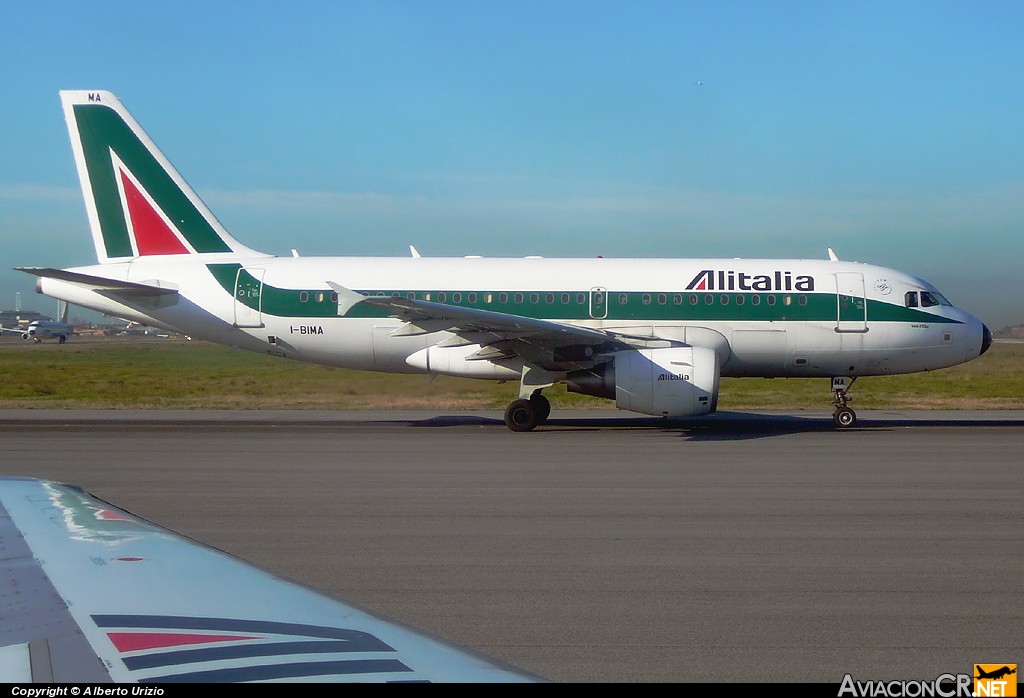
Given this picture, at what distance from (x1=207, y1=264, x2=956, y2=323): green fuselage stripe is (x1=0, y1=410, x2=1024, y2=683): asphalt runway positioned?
2.64 m

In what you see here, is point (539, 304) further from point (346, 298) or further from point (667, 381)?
point (346, 298)

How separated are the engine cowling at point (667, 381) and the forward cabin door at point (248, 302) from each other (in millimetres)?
6887

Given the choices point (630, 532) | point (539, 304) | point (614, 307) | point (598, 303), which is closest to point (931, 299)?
point (614, 307)

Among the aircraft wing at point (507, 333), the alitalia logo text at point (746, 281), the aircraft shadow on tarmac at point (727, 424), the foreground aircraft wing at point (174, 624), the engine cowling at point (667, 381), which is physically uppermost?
the alitalia logo text at point (746, 281)

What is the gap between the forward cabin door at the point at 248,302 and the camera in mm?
18281

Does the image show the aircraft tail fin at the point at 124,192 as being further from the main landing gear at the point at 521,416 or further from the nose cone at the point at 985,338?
the nose cone at the point at 985,338

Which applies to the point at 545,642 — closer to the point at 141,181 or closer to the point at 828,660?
the point at 828,660

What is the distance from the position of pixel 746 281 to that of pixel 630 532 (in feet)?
36.6

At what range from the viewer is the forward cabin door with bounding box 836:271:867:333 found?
712 inches

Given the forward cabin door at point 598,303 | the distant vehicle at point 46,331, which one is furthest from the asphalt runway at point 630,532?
the distant vehicle at point 46,331

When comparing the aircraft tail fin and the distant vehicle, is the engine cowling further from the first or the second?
the distant vehicle

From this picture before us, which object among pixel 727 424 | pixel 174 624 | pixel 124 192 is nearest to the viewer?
pixel 174 624

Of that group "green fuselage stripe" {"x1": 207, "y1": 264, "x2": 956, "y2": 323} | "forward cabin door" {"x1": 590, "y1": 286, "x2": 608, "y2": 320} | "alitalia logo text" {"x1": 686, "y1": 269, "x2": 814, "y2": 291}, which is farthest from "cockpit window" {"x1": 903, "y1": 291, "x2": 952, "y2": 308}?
"forward cabin door" {"x1": 590, "y1": 286, "x2": 608, "y2": 320}

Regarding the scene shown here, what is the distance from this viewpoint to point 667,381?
16016 millimetres
